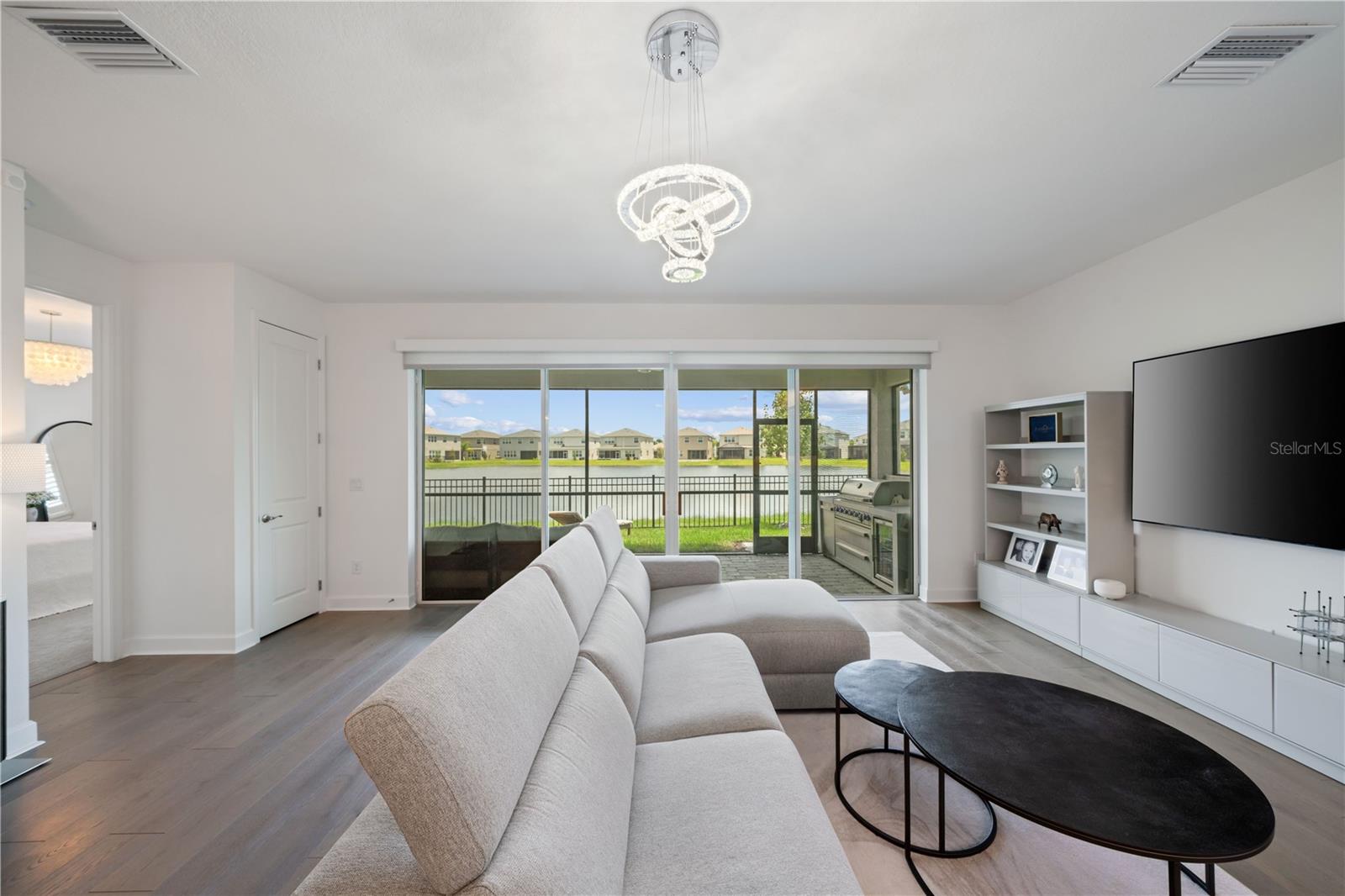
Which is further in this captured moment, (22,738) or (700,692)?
(22,738)

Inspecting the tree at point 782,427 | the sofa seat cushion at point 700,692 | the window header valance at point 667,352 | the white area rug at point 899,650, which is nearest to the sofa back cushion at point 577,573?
the sofa seat cushion at point 700,692

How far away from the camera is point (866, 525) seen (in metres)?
4.81

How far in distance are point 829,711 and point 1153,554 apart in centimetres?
239

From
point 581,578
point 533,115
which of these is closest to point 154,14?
point 533,115

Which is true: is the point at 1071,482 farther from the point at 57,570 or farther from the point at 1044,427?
the point at 57,570

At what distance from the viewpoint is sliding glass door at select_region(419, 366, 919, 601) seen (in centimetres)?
476

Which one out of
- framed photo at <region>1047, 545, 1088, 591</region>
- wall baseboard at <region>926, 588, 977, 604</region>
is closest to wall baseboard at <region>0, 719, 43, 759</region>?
wall baseboard at <region>926, 588, 977, 604</region>

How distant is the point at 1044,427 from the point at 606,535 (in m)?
3.36

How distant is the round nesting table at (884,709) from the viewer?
172 centimetres

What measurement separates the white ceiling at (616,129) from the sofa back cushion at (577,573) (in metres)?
1.70

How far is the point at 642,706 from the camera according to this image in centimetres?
191

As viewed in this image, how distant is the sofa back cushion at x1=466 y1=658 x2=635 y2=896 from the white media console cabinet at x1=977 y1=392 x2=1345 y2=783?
9.31 ft

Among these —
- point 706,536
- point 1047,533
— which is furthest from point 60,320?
point 1047,533
